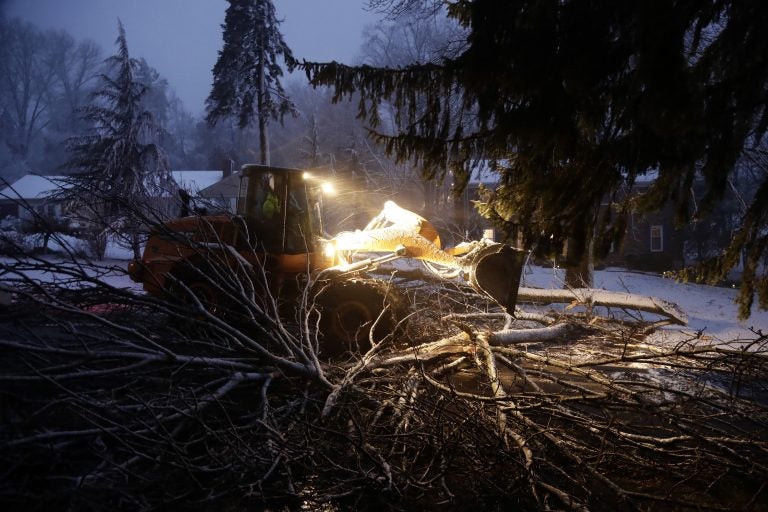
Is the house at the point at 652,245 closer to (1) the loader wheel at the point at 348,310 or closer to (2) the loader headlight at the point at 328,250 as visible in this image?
(2) the loader headlight at the point at 328,250

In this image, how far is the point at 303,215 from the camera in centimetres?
681

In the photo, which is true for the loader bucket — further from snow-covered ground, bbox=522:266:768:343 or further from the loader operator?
the loader operator

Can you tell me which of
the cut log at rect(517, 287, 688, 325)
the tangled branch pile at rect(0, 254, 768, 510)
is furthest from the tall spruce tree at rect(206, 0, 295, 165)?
the tangled branch pile at rect(0, 254, 768, 510)

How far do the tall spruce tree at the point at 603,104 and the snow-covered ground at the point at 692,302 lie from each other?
3.20 m

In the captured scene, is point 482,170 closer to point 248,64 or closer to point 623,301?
point 623,301

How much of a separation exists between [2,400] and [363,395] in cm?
279

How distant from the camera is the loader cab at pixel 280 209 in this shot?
21.8ft

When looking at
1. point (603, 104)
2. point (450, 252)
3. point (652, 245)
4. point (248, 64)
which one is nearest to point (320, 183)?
point (450, 252)

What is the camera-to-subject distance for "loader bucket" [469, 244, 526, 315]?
16.8ft

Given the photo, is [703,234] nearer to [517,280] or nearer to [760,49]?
[517,280]

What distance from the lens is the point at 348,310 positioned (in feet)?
20.3

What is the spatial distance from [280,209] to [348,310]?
76.2 inches

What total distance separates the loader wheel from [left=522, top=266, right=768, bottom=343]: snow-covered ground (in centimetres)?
413

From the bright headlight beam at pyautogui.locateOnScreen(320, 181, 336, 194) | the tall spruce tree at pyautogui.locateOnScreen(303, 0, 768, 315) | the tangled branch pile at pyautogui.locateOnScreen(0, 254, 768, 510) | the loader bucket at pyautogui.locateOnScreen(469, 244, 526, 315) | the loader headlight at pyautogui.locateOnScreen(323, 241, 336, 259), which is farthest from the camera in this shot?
the bright headlight beam at pyautogui.locateOnScreen(320, 181, 336, 194)
